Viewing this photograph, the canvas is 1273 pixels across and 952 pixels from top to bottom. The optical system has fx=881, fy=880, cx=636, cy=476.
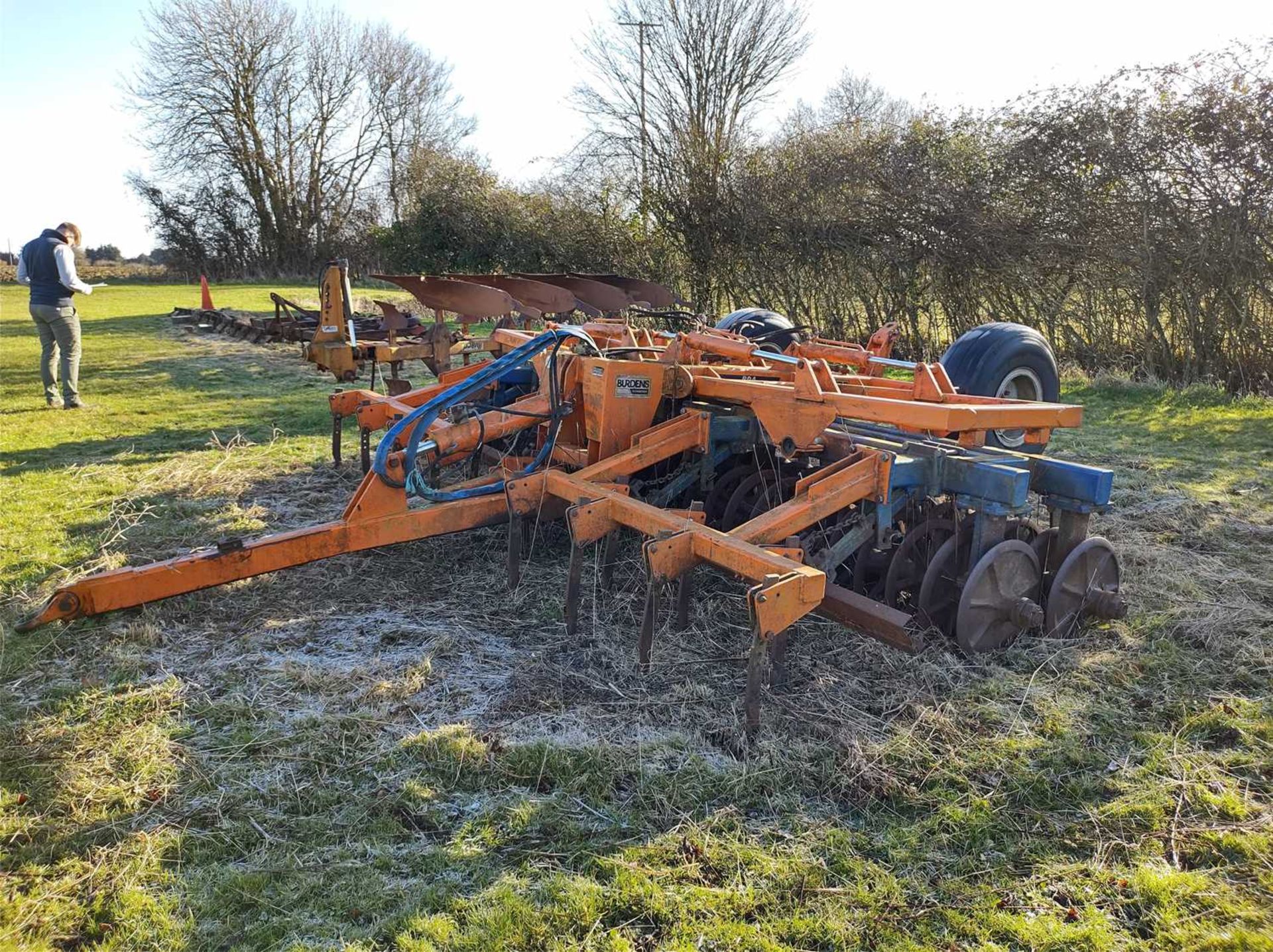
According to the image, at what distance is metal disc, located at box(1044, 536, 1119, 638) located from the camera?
3.92 meters

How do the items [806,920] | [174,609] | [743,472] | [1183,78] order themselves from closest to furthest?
[806,920], [174,609], [743,472], [1183,78]

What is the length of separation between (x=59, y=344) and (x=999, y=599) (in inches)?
362

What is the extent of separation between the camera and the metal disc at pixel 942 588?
12.7 ft

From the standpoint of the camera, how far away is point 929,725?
10.5 feet

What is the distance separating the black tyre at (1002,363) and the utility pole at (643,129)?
36.7 feet

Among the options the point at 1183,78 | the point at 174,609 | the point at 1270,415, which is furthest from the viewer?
the point at 1183,78

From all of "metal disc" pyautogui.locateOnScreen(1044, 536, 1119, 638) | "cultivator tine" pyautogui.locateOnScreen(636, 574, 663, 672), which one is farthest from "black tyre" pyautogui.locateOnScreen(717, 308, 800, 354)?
"cultivator tine" pyautogui.locateOnScreen(636, 574, 663, 672)

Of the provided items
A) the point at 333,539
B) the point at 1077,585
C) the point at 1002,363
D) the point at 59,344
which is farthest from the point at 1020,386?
the point at 59,344

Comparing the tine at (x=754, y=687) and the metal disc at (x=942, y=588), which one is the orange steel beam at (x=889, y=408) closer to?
the metal disc at (x=942, y=588)

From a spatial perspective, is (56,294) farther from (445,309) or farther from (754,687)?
(754,687)

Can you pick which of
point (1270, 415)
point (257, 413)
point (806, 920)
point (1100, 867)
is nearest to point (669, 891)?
point (806, 920)

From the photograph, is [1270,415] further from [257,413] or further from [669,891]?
[257,413]

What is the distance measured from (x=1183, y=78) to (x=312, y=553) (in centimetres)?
1052

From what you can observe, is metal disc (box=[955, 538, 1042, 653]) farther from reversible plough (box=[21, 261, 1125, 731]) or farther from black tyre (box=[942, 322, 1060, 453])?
black tyre (box=[942, 322, 1060, 453])
